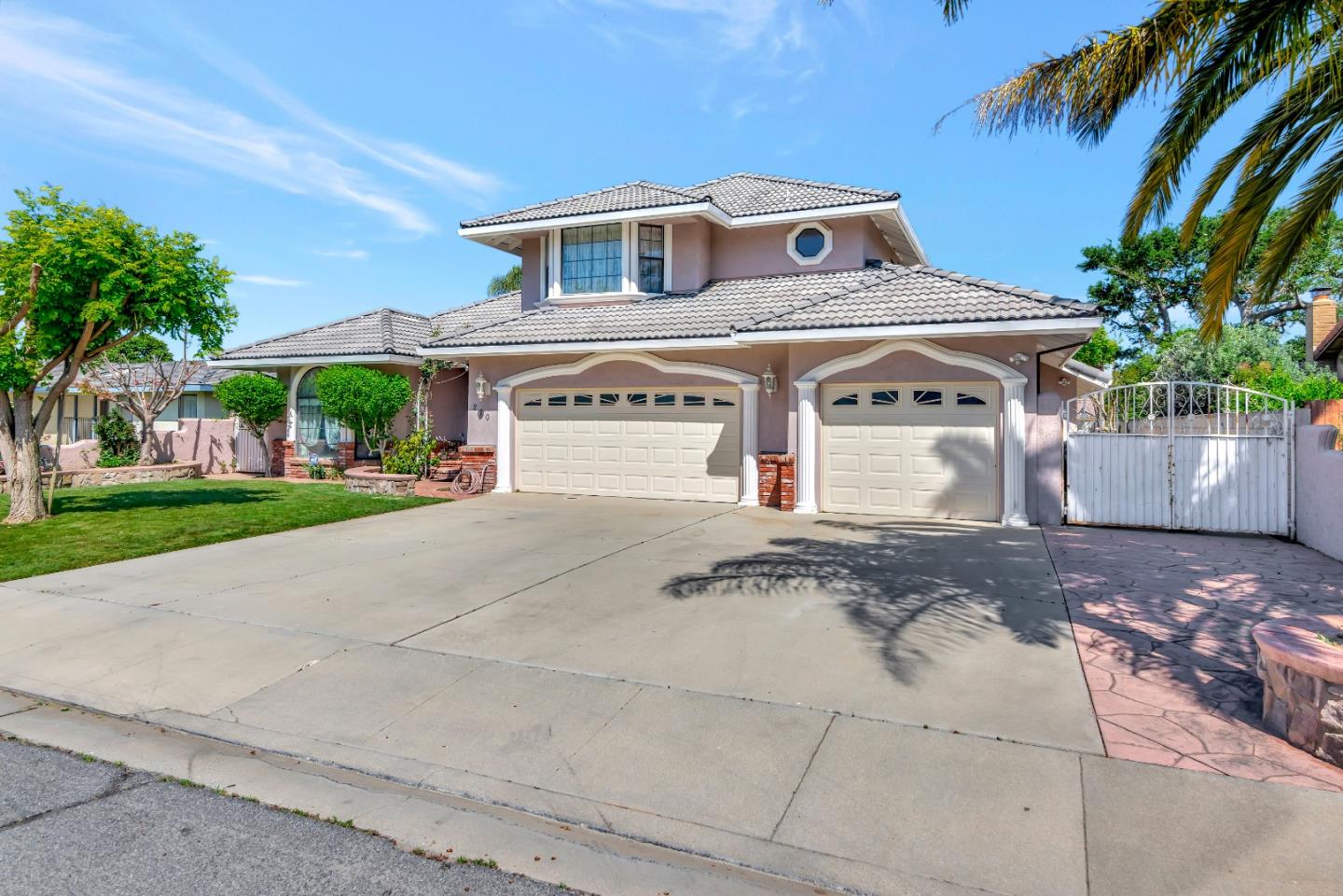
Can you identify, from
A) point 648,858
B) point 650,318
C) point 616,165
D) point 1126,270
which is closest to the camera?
point 648,858

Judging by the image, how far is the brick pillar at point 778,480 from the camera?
1321cm

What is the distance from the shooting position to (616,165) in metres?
20.0

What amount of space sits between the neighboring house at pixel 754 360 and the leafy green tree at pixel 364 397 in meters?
1.33

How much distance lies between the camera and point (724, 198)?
58.4 feet

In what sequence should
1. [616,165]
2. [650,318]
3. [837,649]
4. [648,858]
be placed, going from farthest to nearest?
[616,165], [650,318], [837,649], [648,858]

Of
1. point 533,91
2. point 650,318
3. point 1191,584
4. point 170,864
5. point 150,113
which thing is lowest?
point 170,864

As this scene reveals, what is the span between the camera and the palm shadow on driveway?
590cm

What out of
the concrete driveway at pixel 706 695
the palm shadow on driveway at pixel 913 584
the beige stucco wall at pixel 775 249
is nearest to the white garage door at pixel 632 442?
the beige stucco wall at pixel 775 249

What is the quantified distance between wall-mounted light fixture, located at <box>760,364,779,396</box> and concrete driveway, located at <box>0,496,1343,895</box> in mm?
4965

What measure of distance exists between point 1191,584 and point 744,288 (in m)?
10.5

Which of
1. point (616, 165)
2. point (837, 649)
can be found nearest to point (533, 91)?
point (616, 165)

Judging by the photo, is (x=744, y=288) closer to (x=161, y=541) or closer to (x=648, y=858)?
(x=161, y=541)

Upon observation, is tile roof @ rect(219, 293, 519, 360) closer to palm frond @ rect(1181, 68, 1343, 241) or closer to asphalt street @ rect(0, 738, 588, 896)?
palm frond @ rect(1181, 68, 1343, 241)

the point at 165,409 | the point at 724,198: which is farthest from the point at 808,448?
the point at 165,409
